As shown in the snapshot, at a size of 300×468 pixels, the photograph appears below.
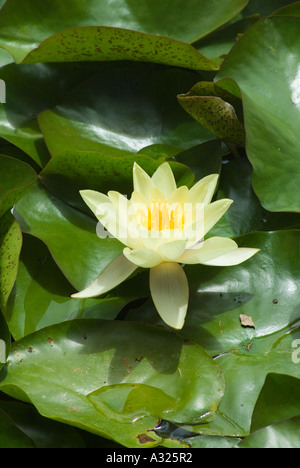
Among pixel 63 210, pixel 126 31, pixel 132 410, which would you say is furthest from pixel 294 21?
pixel 132 410

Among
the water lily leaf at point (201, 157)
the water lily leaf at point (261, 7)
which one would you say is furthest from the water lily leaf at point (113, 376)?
the water lily leaf at point (261, 7)

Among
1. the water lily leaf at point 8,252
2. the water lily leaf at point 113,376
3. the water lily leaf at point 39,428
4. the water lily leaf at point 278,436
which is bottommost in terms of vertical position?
the water lily leaf at point 39,428

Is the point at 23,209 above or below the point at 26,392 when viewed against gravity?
above

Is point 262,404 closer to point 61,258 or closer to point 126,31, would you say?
point 61,258

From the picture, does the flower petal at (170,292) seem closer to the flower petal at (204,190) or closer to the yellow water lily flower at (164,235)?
the yellow water lily flower at (164,235)

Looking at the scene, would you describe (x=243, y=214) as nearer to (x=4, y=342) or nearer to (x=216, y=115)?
(x=216, y=115)

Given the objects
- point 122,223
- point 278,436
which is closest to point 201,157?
point 122,223

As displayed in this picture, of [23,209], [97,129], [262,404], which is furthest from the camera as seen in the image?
[97,129]
